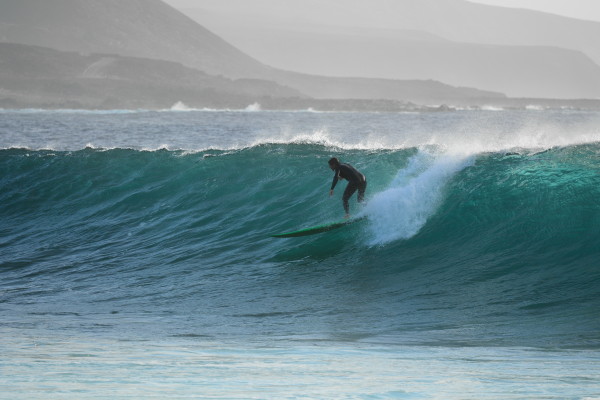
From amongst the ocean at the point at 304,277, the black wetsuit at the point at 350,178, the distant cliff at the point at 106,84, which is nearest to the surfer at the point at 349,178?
the black wetsuit at the point at 350,178

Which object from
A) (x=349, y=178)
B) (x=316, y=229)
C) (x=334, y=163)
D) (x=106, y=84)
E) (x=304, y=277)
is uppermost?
(x=106, y=84)

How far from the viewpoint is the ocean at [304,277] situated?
7441 millimetres

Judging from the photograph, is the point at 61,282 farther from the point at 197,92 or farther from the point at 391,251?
the point at 197,92

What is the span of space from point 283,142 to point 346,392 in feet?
56.1

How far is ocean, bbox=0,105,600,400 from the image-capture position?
744cm

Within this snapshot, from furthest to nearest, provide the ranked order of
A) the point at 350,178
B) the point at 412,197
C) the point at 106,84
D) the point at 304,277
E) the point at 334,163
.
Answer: the point at 106,84, the point at 412,197, the point at 350,178, the point at 334,163, the point at 304,277

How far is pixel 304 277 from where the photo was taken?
12758 mm

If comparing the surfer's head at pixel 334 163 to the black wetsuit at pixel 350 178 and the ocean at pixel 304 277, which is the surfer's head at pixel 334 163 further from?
the ocean at pixel 304 277

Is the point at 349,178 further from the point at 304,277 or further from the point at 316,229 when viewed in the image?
the point at 304,277

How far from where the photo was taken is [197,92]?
147m

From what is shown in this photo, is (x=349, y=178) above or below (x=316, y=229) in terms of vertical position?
above

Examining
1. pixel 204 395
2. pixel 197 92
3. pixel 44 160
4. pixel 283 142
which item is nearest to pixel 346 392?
pixel 204 395

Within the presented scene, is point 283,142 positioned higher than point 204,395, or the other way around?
point 283,142

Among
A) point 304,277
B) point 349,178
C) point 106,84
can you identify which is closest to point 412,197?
point 349,178
